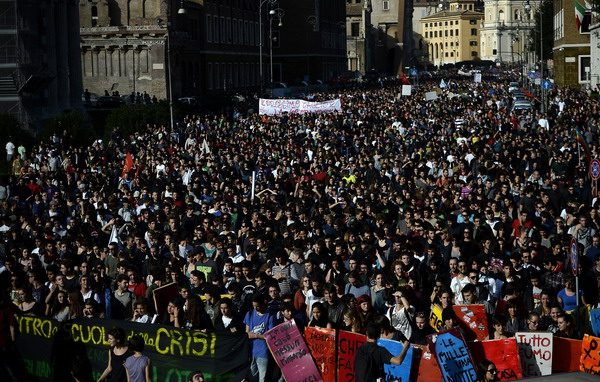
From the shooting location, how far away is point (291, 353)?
12.4 m

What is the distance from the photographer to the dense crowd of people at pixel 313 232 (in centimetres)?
1323

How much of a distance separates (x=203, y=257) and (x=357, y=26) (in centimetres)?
14108

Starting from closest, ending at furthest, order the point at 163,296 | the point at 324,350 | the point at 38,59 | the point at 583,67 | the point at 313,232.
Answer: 1. the point at 324,350
2. the point at 163,296
3. the point at 313,232
4. the point at 38,59
5. the point at 583,67

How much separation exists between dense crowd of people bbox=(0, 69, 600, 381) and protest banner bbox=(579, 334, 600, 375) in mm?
475

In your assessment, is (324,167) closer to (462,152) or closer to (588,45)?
(462,152)

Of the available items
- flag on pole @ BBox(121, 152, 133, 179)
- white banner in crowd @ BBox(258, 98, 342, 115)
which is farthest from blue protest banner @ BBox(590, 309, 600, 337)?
white banner in crowd @ BBox(258, 98, 342, 115)

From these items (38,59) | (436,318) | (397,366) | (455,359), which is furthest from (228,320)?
(38,59)

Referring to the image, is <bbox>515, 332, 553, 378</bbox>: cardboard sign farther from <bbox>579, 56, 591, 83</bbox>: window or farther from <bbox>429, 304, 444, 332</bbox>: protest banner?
<bbox>579, 56, 591, 83</bbox>: window

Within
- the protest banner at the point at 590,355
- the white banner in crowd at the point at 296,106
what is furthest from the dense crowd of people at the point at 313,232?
the white banner in crowd at the point at 296,106

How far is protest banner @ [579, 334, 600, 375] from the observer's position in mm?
11234

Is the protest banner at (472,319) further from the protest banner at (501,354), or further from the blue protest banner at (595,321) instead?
the blue protest banner at (595,321)

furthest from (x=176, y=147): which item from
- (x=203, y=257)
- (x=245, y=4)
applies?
(x=245, y=4)

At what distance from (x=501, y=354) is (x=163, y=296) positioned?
13.6ft

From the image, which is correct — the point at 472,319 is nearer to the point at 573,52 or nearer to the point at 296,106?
the point at 296,106
